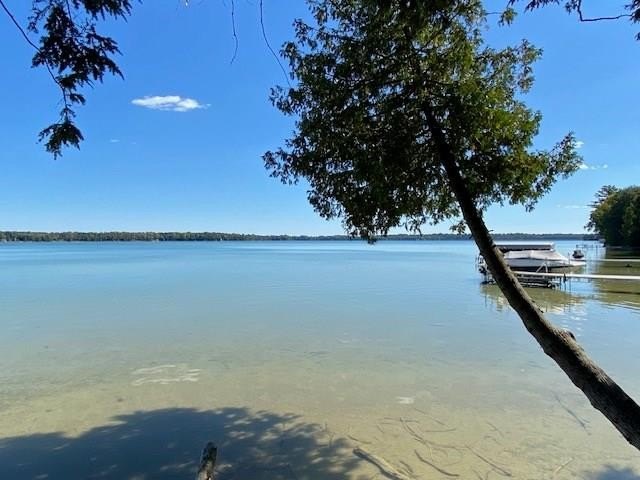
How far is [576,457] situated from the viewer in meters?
6.30

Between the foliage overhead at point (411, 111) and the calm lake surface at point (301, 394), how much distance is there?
135 inches

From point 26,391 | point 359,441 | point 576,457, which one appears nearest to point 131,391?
point 26,391

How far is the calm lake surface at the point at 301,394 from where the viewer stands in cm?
617

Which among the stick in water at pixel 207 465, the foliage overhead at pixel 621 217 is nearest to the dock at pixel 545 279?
the stick in water at pixel 207 465

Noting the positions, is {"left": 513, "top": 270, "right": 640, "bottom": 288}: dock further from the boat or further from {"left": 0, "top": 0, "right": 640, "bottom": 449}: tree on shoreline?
{"left": 0, "top": 0, "right": 640, "bottom": 449}: tree on shoreline

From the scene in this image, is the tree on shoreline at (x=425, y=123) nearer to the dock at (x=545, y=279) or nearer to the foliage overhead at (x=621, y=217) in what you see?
the dock at (x=545, y=279)

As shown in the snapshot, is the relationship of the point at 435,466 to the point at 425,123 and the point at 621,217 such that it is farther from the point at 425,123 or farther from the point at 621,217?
Result: the point at 621,217

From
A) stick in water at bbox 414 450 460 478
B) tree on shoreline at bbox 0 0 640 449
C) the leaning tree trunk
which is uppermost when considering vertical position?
tree on shoreline at bbox 0 0 640 449

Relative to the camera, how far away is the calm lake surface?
6.17 meters

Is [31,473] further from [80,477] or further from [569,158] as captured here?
[569,158]

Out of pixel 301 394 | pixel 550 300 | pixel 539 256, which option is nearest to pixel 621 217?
pixel 539 256

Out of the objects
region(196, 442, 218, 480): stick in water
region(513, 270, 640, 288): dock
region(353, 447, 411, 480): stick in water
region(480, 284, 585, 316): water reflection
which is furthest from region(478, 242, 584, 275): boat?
region(196, 442, 218, 480): stick in water

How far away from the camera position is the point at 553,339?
446cm

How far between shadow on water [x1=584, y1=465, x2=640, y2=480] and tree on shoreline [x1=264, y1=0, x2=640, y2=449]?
7.78 feet
